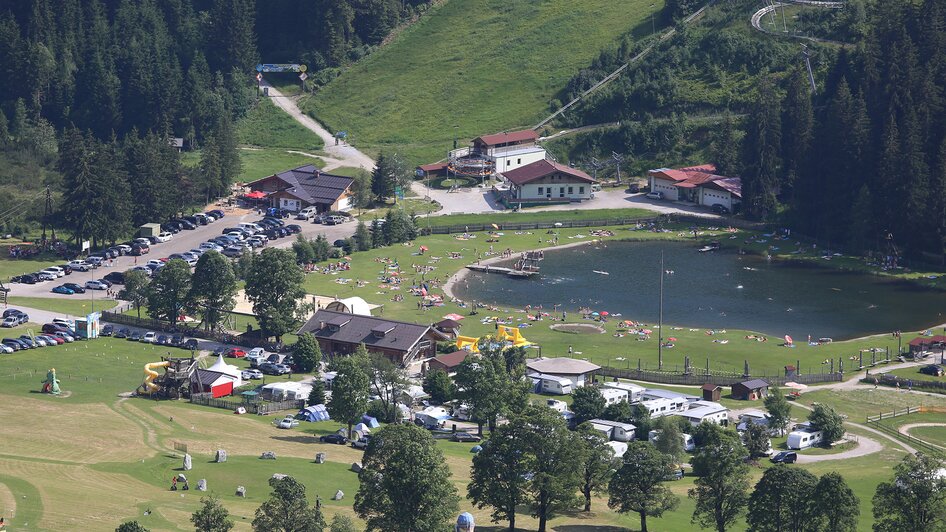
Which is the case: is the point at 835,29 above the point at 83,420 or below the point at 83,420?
above

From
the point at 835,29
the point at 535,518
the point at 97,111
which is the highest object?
the point at 835,29

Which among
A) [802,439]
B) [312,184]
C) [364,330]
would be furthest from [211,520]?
[312,184]

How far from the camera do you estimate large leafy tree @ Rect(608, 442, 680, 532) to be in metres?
83.1

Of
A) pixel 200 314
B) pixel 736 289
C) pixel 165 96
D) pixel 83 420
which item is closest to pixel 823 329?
pixel 736 289

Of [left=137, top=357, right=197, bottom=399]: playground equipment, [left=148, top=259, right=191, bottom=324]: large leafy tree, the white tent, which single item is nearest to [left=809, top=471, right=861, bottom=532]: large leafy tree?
the white tent

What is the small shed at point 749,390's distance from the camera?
11025 centimetres

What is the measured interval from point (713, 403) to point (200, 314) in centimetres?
4312

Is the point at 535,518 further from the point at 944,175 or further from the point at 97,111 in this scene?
the point at 97,111

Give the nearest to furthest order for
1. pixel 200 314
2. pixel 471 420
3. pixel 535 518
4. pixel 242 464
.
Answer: pixel 535 518, pixel 242 464, pixel 471 420, pixel 200 314

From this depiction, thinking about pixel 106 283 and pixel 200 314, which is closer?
pixel 200 314

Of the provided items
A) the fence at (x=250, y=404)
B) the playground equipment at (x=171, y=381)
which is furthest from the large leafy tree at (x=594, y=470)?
the playground equipment at (x=171, y=381)

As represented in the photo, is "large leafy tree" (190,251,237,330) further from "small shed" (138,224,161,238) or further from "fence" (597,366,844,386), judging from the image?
"small shed" (138,224,161,238)

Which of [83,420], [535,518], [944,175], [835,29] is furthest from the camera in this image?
[835,29]

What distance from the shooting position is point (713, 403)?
349 ft
